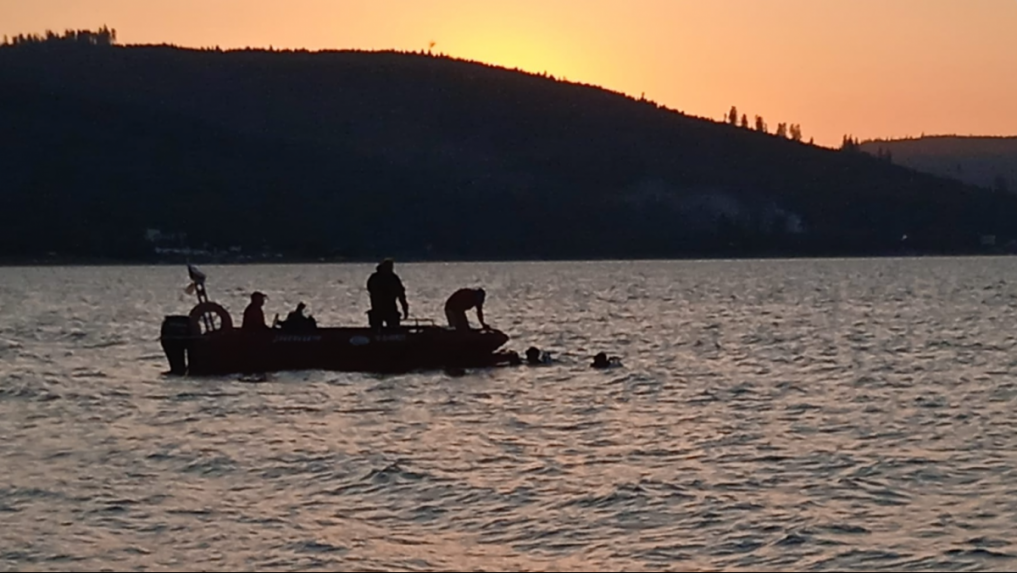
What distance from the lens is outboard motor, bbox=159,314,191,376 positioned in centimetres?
2909

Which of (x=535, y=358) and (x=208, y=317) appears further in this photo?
(x=535, y=358)

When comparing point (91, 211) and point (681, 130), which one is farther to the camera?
point (681, 130)

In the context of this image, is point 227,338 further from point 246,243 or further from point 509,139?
point 509,139

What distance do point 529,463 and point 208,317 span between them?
1264cm

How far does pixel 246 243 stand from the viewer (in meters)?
150

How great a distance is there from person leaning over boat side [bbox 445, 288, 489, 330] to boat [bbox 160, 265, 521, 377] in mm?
444

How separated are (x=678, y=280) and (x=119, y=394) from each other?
78381 mm

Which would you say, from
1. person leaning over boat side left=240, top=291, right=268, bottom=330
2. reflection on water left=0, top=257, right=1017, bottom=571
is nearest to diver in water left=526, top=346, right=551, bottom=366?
reflection on water left=0, top=257, right=1017, bottom=571

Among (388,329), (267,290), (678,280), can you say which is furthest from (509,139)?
(388,329)

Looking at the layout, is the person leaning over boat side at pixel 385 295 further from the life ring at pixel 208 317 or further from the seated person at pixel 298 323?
the life ring at pixel 208 317

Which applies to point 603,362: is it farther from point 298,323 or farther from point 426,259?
point 426,259

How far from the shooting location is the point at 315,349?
2903 cm

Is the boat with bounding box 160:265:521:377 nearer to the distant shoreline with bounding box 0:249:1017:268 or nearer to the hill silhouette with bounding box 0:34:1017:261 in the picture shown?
the distant shoreline with bounding box 0:249:1017:268

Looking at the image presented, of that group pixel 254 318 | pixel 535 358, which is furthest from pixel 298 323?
pixel 535 358
